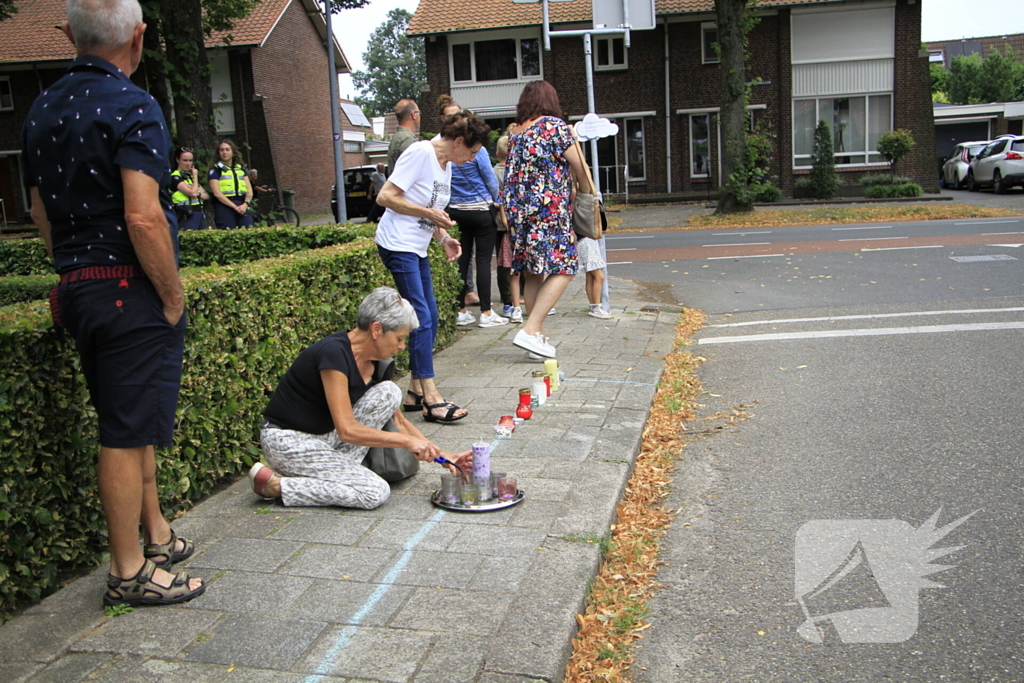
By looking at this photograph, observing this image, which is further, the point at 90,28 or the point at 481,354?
the point at 481,354

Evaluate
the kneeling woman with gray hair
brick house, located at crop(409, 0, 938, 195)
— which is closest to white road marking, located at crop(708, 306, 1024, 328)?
the kneeling woman with gray hair

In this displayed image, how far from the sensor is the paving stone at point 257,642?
2.94 meters

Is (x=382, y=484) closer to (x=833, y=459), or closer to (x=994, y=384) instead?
(x=833, y=459)

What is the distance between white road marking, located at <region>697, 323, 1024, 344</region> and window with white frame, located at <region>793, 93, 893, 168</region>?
2702cm

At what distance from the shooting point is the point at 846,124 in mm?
34219

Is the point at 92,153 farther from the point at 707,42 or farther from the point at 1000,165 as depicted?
the point at 707,42

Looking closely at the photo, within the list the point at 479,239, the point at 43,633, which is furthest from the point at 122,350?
the point at 479,239

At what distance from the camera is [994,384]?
6.56m

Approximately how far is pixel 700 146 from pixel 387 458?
1282 inches

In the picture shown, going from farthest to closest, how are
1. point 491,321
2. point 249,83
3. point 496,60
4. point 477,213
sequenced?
point 249,83 → point 496,60 → point 491,321 → point 477,213

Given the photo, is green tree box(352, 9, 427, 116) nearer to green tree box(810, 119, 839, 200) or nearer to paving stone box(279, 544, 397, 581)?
green tree box(810, 119, 839, 200)

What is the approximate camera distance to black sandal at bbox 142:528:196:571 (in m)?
3.57

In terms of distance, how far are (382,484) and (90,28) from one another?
2251mm

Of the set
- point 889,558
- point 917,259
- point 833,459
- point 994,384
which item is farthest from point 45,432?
point 917,259
